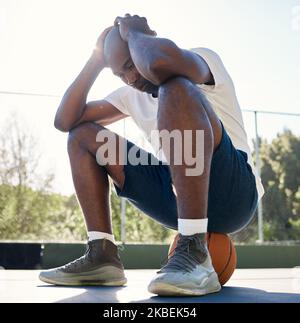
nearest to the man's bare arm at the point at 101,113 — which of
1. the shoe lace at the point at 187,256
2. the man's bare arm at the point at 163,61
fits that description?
the man's bare arm at the point at 163,61

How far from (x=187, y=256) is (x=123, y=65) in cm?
65

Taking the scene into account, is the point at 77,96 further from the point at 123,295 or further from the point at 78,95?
the point at 123,295

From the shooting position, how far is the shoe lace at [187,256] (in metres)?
1.13

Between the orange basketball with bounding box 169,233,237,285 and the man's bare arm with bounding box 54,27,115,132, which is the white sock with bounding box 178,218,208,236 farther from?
the man's bare arm with bounding box 54,27,115,132

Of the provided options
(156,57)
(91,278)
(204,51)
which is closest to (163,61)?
(156,57)

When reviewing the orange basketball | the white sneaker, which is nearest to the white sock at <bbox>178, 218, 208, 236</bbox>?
the white sneaker

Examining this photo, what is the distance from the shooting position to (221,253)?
4.99ft

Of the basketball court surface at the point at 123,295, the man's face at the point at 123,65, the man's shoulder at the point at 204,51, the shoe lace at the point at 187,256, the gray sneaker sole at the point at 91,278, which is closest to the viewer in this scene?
the basketball court surface at the point at 123,295

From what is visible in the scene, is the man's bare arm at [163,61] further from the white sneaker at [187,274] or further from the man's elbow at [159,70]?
Result: the white sneaker at [187,274]

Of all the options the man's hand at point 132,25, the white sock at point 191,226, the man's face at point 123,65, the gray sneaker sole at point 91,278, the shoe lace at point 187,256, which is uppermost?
the man's hand at point 132,25

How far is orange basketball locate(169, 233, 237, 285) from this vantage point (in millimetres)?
1503

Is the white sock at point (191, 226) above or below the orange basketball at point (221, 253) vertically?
above

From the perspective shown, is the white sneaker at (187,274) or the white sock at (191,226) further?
the white sock at (191,226)
